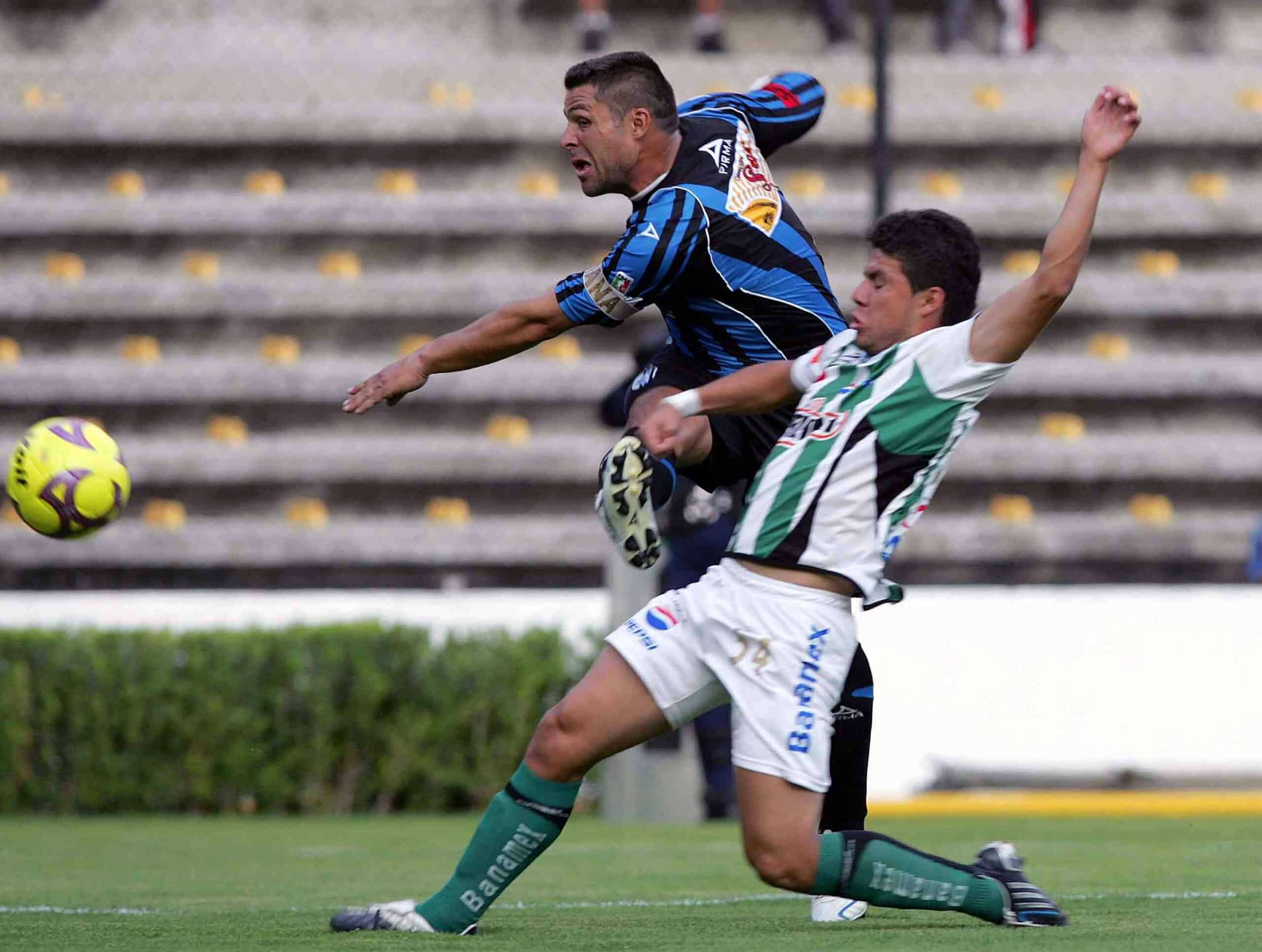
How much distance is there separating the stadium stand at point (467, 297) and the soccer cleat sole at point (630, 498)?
10515mm

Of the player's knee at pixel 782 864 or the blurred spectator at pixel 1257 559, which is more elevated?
the player's knee at pixel 782 864

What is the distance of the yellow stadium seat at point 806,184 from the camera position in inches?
648

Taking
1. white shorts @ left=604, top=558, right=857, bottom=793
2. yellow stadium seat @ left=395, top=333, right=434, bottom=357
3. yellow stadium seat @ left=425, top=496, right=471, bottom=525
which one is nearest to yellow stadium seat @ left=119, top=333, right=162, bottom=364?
yellow stadium seat @ left=395, top=333, right=434, bottom=357

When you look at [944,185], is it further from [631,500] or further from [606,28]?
[631,500]

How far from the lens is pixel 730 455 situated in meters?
5.40

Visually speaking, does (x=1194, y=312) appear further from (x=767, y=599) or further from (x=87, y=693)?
(x=767, y=599)

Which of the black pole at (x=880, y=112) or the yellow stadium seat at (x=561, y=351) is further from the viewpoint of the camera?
the yellow stadium seat at (x=561, y=351)

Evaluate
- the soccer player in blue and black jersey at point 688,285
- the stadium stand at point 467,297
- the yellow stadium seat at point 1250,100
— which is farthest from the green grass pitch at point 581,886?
the yellow stadium seat at point 1250,100

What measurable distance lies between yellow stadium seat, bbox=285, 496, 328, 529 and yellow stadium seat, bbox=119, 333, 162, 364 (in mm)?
1659

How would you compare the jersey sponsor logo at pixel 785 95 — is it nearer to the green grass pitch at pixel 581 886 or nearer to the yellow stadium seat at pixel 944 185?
the green grass pitch at pixel 581 886

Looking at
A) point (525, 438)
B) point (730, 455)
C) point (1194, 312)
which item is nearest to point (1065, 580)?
point (1194, 312)

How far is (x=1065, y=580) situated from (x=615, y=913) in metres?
10.5

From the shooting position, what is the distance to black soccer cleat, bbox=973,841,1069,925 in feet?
15.0

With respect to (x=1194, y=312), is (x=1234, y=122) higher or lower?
higher
